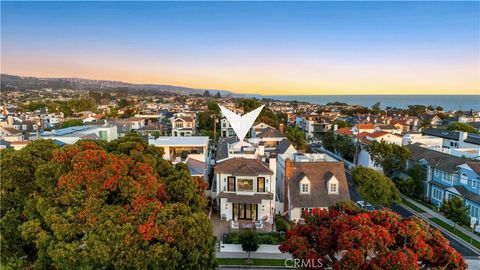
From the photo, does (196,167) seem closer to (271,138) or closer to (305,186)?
(305,186)

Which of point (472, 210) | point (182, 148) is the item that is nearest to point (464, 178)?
point (472, 210)

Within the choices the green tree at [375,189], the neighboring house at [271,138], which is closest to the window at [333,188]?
the green tree at [375,189]

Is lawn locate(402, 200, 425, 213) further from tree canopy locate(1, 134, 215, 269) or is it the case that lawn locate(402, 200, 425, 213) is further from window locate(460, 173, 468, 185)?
tree canopy locate(1, 134, 215, 269)

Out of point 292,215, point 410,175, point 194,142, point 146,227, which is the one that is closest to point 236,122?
point 194,142

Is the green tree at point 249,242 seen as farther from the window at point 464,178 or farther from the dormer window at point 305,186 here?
the window at point 464,178

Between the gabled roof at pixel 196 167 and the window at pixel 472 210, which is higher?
the gabled roof at pixel 196 167

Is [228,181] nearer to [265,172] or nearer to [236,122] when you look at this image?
[265,172]

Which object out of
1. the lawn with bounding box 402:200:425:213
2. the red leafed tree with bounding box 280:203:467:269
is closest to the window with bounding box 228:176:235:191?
the red leafed tree with bounding box 280:203:467:269

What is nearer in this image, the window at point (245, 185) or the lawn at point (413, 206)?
the window at point (245, 185)
